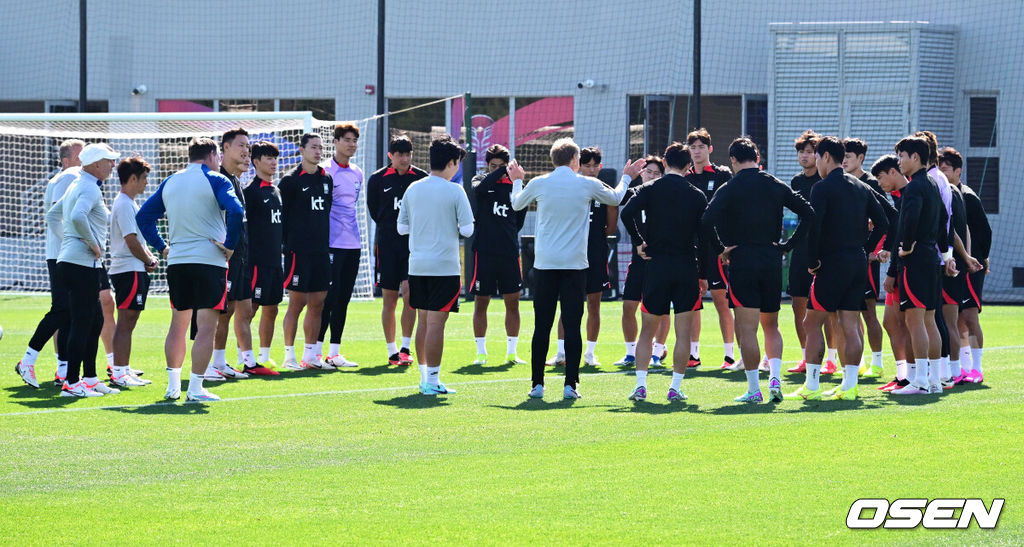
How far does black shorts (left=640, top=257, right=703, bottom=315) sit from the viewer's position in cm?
1020

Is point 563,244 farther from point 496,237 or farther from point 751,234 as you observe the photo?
point 496,237

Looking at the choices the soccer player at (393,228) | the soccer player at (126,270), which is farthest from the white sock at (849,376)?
the soccer player at (126,270)

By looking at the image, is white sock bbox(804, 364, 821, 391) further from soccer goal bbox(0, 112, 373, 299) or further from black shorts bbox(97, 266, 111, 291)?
soccer goal bbox(0, 112, 373, 299)

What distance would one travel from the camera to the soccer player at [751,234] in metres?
10.0

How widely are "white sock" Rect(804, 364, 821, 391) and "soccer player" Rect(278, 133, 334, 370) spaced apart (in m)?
4.83

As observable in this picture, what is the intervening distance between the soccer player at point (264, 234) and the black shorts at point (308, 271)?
0.15m

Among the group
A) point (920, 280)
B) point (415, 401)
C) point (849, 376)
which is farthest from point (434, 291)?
point (920, 280)

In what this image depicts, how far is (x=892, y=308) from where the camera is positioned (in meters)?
11.7

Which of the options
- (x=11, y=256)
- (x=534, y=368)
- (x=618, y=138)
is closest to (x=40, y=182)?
(x=11, y=256)

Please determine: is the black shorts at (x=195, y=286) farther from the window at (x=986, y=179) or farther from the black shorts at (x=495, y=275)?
the window at (x=986, y=179)

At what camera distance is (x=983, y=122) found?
2600cm

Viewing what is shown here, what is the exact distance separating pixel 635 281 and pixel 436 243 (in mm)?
3201

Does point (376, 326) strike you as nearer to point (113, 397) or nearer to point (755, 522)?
point (113, 397)

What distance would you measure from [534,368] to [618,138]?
57.1 feet
